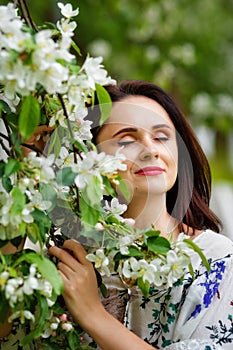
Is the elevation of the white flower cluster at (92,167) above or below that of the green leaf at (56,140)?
below

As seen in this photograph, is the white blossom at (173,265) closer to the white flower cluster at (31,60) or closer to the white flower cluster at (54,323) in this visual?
the white flower cluster at (54,323)

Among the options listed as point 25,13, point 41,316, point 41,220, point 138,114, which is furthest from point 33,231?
point 138,114

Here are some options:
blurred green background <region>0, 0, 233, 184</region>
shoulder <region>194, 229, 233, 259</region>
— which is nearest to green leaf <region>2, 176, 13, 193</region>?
shoulder <region>194, 229, 233, 259</region>

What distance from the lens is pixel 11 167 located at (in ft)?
4.43

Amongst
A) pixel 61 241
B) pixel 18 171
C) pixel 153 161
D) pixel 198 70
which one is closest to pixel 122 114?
pixel 153 161

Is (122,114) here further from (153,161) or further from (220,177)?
(220,177)

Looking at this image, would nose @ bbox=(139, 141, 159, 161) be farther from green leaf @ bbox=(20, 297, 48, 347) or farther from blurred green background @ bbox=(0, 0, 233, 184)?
blurred green background @ bbox=(0, 0, 233, 184)

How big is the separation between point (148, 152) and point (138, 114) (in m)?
0.13

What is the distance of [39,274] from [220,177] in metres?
7.81

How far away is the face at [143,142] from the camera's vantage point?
6.16 feet

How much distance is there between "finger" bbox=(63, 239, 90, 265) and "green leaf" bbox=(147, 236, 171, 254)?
19 cm

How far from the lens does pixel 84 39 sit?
7457 millimetres

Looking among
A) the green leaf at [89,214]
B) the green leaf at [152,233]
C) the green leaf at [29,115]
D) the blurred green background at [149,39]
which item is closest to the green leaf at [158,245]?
the green leaf at [152,233]

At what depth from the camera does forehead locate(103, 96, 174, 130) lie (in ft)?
6.40
